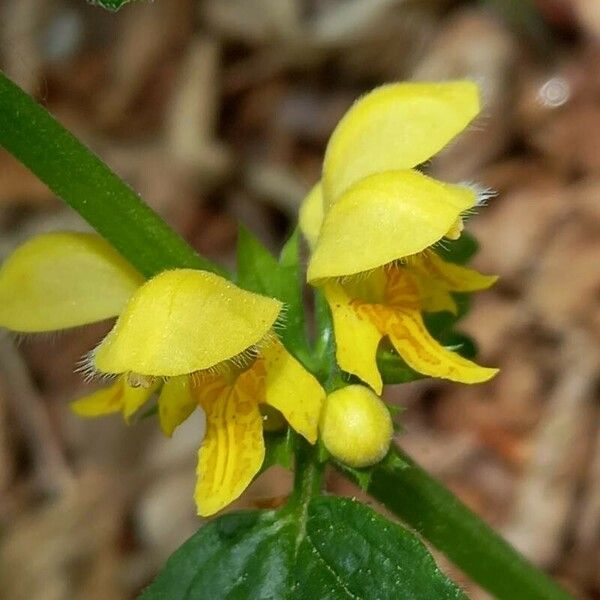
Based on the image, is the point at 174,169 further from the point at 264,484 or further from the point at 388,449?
the point at 388,449

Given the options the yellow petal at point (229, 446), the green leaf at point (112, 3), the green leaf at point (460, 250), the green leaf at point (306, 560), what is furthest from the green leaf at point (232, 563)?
the green leaf at point (112, 3)

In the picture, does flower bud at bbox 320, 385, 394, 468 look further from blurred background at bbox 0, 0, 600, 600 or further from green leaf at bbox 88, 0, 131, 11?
blurred background at bbox 0, 0, 600, 600

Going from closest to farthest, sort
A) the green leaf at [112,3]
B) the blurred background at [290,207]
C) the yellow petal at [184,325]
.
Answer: the green leaf at [112,3], the yellow petal at [184,325], the blurred background at [290,207]

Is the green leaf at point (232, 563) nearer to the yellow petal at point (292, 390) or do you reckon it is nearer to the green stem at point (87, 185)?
the yellow petal at point (292, 390)

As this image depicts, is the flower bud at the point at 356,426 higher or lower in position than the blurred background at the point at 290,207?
higher

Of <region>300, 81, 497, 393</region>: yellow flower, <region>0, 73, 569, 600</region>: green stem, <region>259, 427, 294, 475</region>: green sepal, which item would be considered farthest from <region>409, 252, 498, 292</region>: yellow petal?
<region>259, 427, 294, 475</region>: green sepal

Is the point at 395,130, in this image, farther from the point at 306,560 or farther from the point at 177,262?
the point at 306,560

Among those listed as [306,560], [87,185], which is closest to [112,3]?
[87,185]
